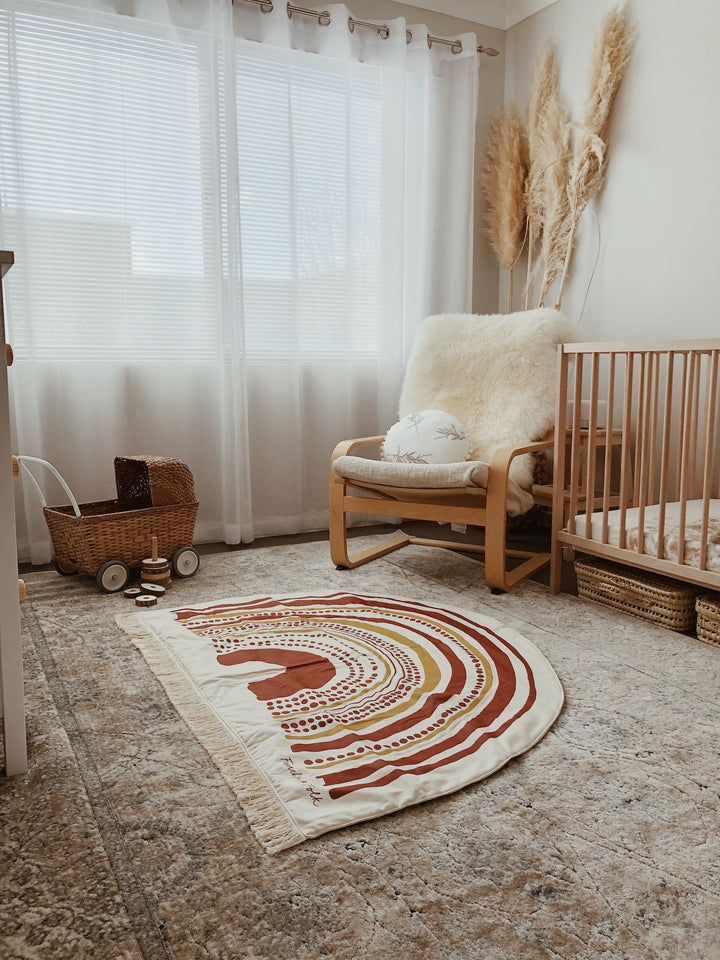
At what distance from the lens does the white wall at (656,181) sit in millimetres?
2584

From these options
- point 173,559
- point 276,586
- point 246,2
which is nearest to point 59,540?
point 173,559

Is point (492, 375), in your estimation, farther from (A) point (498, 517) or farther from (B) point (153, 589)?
(B) point (153, 589)

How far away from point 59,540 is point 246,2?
226 centimetres

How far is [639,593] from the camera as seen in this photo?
2121 mm

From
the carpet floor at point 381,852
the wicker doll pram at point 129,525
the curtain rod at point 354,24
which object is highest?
the curtain rod at point 354,24

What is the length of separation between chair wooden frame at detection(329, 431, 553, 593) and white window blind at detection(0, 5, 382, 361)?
34.6 inches

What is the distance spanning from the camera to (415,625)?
2.04 metres

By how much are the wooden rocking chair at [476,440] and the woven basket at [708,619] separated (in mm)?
581

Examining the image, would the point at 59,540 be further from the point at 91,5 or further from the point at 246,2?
the point at 246,2

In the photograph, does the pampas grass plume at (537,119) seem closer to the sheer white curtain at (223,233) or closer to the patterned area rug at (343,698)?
the sheer white curtain at (223,233)

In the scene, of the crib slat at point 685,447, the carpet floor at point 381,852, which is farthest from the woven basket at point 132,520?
the crib slat at point 685,447

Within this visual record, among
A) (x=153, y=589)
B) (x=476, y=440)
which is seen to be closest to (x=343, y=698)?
(x=153, y=589)

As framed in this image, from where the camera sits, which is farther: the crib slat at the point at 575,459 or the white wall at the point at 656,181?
the white wall at the point at 656,181

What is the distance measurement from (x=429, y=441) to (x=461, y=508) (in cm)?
33
